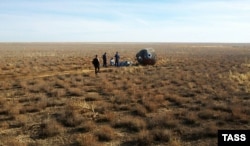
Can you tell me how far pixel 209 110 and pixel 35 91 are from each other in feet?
34.7

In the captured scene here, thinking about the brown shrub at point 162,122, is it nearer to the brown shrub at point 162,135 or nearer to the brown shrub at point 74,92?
the brown shrub at point 162,135

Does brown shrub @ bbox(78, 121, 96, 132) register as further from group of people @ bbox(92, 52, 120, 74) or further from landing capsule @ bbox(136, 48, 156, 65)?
landing capsule @ bbox(136, 48, 156, 65)

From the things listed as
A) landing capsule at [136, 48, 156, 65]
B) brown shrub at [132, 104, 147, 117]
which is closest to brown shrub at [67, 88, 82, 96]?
brown shrub at [132, 104, 147, 117]

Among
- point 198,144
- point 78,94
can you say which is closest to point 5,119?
point 78,94

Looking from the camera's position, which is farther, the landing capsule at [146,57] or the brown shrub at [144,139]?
the landing capsule at [146,57]

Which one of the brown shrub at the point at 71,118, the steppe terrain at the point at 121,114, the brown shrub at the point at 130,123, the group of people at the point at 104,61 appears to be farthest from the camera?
the group of people at the point at 104,61

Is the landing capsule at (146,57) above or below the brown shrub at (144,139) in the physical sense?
above

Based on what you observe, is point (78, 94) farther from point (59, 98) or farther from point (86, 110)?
point (86, 110)

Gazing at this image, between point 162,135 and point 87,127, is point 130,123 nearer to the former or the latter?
point 87,127

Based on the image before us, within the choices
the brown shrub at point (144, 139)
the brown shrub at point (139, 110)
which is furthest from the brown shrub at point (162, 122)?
the brown shrub at point (144, 139)

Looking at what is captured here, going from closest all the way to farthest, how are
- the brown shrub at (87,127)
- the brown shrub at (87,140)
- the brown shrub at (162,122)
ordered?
the brown shrub at (87,140) < the brown shrub at (87,127) < the brown shrub at (162,122)

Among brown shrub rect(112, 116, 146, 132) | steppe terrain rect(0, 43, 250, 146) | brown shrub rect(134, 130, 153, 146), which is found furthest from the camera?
brown shrub rect(112, 116, 146, 132)

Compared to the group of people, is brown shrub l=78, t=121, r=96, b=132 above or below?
below

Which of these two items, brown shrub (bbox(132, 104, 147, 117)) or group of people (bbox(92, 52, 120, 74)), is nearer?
brown shrub (bbox(132, 104, 147, 117))
